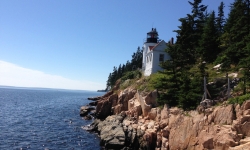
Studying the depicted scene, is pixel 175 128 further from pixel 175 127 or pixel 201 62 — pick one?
pixel 201 62

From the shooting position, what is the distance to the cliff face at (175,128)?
565 inches

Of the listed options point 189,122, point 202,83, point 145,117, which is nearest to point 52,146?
point 145,117

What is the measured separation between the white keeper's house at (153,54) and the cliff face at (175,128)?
27.9 feet

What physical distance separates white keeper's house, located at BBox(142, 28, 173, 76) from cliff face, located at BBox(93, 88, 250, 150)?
851cm

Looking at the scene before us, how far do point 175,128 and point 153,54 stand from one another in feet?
65.8

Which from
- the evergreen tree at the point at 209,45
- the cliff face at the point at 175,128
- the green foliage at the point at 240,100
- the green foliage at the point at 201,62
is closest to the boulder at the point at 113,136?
the cliff face at the point at 175,128

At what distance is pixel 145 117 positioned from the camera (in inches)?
981

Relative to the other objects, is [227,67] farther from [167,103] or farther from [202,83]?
[167,103]

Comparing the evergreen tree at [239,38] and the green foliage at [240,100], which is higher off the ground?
the evergreen tree at [239,38]

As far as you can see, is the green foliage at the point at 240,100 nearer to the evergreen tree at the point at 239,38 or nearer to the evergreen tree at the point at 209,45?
the evergreen tree at the point at 239,38

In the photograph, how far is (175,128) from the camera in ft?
61.9

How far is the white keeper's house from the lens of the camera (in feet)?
122

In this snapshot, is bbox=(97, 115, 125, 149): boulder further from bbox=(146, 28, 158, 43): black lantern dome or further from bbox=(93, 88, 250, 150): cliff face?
bbox=(146, 28, 158, 43): black lantern dome

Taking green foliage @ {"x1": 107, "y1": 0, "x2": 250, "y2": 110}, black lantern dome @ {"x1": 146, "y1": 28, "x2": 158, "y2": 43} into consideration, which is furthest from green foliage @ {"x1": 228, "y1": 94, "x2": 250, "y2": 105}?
black lantern dome @ {"x1": 146, "y1": 28, "x2": 158, "y2": 43}
